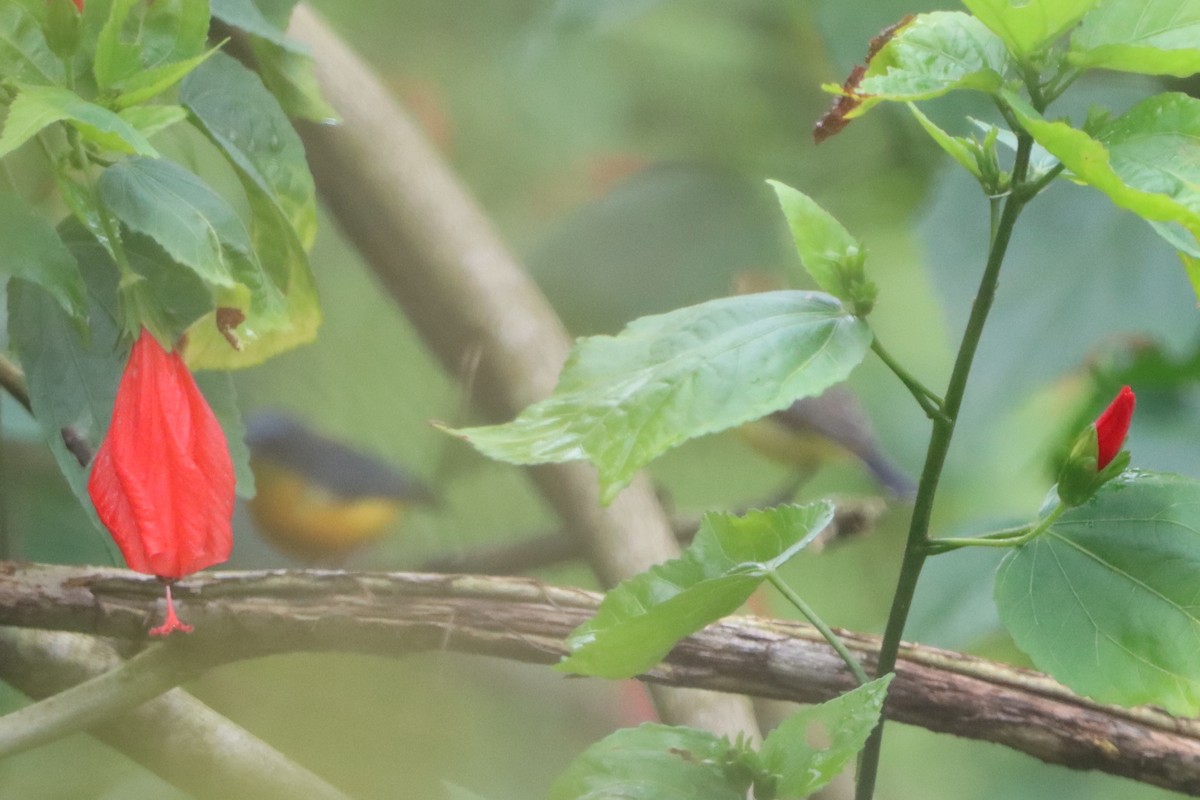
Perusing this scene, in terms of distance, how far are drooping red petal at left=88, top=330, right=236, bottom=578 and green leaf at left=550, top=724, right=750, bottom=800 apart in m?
0.10

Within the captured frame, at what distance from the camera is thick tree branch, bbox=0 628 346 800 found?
0.36 metres

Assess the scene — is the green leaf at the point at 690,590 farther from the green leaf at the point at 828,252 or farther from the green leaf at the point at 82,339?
the green leaf at the point at 82,339

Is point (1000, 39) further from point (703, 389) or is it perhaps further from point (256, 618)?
point (256, 618)

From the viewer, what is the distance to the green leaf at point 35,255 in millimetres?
258

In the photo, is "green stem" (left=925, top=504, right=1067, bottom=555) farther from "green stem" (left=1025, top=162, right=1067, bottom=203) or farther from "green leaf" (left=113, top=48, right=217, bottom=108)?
"green leaf" (left=113, top=48, right=217, bottom=108)

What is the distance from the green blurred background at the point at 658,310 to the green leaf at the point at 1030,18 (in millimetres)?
314

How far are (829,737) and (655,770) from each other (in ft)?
0.14

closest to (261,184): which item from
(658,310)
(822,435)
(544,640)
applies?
(544,640)

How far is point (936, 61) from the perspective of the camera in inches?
9.0

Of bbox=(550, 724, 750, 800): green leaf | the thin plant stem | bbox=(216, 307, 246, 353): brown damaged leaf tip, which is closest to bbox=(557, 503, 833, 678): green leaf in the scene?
bbox=(550, 724, 750, 800): green leaf

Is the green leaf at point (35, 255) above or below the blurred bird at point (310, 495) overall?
above

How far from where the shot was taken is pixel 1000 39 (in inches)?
9.3

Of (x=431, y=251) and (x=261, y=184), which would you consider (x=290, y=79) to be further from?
(x=431, y=251)

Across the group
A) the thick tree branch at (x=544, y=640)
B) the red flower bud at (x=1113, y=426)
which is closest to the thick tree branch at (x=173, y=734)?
the thick tree branch at (x=544, y=640)
